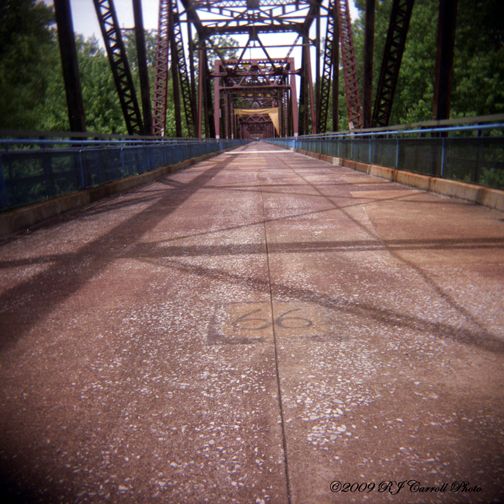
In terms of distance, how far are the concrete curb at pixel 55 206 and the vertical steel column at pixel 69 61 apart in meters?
1.50

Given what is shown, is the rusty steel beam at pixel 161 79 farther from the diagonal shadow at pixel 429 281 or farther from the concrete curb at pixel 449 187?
the diagonal shadow at pixel 429 281

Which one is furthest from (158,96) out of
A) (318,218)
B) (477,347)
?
(477,347)

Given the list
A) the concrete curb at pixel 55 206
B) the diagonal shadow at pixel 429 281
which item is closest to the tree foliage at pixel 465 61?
the concrete curb at pixel 55 206

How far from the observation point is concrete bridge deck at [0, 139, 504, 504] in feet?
5.72

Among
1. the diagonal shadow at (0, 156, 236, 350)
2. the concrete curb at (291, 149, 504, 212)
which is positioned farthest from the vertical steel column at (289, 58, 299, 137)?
the diagonal shadow at (0, 156, 236, 350)

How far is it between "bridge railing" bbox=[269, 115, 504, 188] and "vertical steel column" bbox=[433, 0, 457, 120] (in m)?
0.57

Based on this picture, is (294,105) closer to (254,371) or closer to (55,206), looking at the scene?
(55,206)

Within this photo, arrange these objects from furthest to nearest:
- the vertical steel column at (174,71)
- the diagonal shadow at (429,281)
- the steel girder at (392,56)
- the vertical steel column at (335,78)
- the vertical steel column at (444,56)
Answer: the vertical steel column at (335,78), the vertical steel column at (174,71), the steel girder at (392,56), the vertical steel column at (444,56), the diagonal shadow at (429,281)

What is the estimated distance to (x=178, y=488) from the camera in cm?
168

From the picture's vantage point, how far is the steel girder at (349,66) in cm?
2348

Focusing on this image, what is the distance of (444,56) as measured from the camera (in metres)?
10.2

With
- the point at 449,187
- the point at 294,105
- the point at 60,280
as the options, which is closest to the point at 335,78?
the point at 449,187

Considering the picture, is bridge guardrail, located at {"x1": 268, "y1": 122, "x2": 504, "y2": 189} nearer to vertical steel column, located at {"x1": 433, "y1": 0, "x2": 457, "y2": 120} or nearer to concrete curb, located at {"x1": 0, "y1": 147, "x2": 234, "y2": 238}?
vertical steel column, located at {"x1": 433, "y1": 0, "x2": 457, "y2": 120}

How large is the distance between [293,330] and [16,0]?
137 ft
